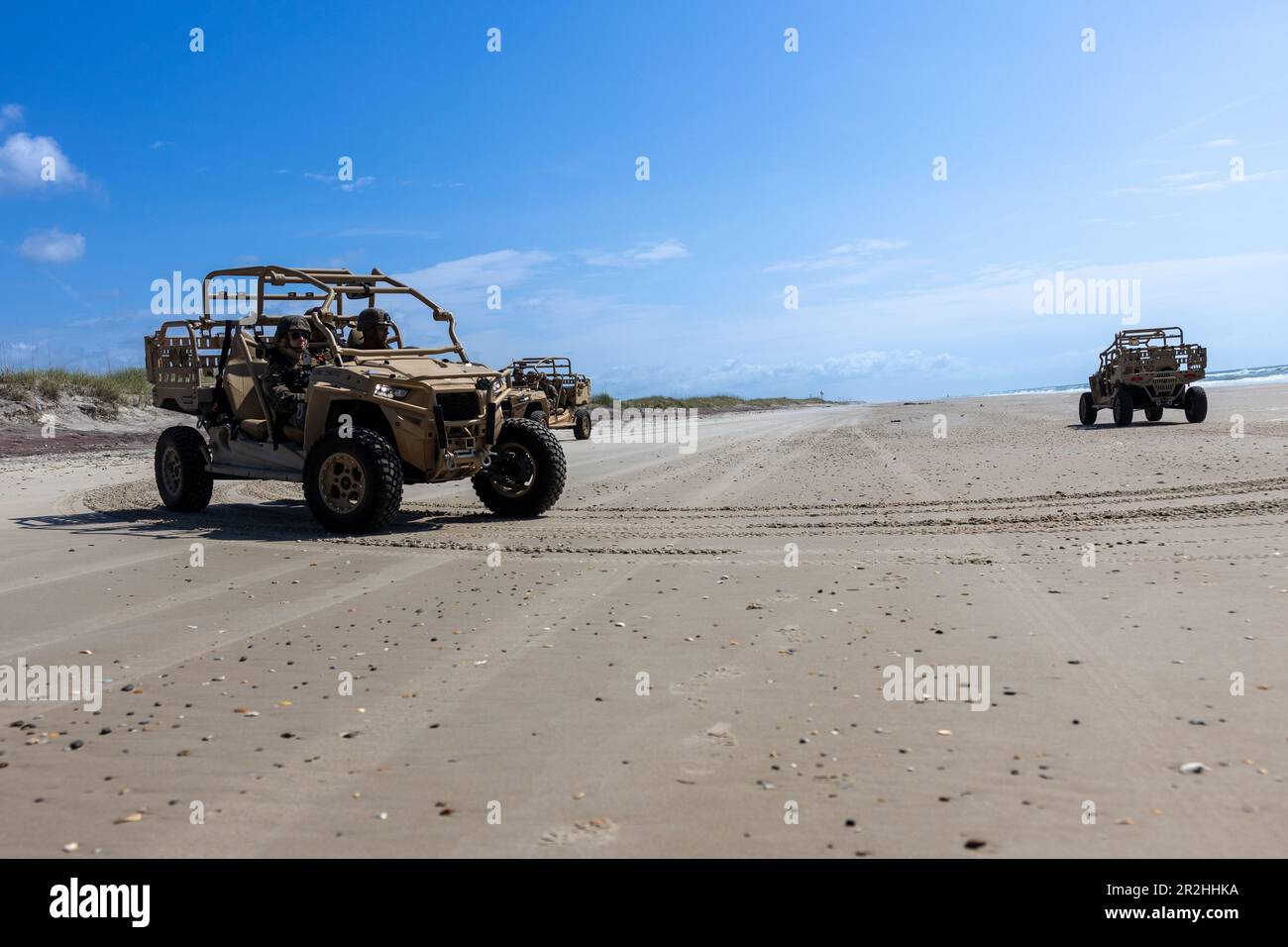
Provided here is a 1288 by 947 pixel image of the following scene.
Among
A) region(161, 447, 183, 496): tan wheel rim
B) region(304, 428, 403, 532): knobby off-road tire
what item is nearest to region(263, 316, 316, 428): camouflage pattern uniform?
region(304, 428, 403, 532): knobby off-road tire

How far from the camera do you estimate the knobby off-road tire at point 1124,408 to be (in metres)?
25.5

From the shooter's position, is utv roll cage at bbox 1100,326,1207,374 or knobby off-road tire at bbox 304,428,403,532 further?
utv roll cage at bbox 1100,326,1207,374

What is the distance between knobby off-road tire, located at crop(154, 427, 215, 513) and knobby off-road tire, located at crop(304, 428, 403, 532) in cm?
219

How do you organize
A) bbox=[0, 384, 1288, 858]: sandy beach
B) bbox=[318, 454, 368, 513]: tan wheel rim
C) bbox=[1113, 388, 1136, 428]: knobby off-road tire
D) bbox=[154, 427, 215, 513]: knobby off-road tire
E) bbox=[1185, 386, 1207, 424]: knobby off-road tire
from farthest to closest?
bbox=[1113, 388, 1136, 428]: knobby off-road tire < bbox=[1185, 386, 1207, 424]: knobby off-road tire < bbox=[154, 427, 215, 513]: knobby off-road tire < bbox=[318, 454, 368, 513]: tan wheel rim < bbox=[0, 384, 1288, 858]: sandy beach

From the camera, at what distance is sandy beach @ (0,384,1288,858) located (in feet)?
10.5

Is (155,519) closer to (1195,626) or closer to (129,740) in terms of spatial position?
(129,740)

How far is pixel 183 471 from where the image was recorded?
1138 cm

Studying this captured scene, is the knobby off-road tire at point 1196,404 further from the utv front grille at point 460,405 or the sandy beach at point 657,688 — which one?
the utv front grille at point 460,405

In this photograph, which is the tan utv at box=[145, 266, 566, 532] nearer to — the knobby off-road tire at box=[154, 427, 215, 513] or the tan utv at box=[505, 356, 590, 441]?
the knobby off-road tire at box=[154, 427, 215, 513]

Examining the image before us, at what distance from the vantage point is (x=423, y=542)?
9.16m

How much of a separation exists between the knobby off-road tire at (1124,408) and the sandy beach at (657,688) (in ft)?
53.8

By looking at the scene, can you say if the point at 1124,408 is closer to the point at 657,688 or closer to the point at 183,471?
the point at 183,471

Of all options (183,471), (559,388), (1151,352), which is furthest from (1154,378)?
(183,471)
